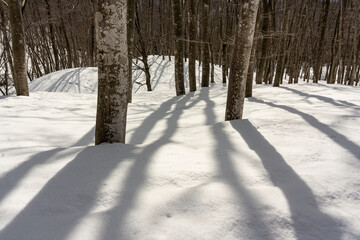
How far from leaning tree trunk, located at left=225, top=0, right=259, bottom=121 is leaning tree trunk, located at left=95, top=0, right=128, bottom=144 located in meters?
1.74

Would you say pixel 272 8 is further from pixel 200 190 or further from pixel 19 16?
pixel 200 190

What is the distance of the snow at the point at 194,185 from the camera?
1415mm

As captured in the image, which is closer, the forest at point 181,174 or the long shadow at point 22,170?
the forest at point 181,174

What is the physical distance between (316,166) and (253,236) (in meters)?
1.09

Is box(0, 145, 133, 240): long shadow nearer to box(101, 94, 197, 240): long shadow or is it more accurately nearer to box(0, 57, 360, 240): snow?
box(0, 57, 360, 240): snow

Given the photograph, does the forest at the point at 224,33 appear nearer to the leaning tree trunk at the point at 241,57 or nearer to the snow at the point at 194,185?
the leaning tree trunk at the point at 241,57

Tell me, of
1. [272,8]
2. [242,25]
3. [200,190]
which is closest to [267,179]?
[200,190]

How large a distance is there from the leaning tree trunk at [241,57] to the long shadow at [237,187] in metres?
0.90

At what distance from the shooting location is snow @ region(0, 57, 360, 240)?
1415mm

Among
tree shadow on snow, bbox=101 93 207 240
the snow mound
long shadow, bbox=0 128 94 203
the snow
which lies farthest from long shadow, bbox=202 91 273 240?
the snow mound

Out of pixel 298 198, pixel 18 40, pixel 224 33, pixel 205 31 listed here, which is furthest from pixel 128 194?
pixel 224 33

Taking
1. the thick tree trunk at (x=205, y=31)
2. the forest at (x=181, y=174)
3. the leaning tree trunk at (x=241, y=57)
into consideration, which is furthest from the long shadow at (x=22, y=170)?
the thick tree trunk at (x=205, y=31)

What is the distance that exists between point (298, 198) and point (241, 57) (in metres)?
2.38

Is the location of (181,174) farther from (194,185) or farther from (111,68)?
(111,68)
